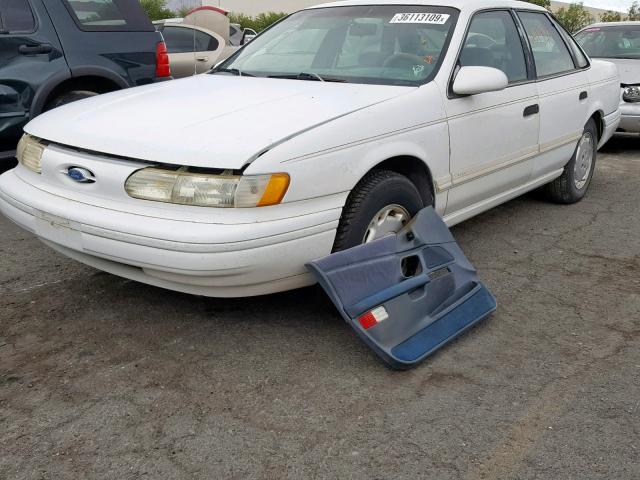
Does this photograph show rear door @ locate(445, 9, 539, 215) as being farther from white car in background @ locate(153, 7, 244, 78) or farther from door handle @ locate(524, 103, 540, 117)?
white car in background @ locate(153, 7, 244, 78)

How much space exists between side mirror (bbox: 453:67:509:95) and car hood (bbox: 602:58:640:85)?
5015 mm

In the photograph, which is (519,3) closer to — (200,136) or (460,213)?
(460,213)

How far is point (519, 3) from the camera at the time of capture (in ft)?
16.2

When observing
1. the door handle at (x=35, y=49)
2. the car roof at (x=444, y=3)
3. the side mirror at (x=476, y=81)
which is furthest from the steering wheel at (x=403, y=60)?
the door handle at (x=35, y=49)

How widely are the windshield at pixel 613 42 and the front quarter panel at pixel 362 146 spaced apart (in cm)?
625

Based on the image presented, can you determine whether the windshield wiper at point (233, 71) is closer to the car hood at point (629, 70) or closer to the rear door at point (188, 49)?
the rear door at point (188, 49)

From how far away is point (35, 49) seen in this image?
5125mm

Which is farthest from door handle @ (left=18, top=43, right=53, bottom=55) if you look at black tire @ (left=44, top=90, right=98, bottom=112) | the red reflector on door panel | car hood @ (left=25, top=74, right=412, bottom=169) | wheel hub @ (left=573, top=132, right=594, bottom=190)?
wheel hub @ (left=573, top=132, right=594, bottom=190)

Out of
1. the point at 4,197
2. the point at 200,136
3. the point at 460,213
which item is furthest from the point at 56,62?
the point at 460,213

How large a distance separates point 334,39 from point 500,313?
1847mm

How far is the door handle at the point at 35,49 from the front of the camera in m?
5.07

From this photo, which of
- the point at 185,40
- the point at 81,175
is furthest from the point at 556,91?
the point at 185,40

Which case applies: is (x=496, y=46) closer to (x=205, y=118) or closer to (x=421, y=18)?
(x=421, y=18)

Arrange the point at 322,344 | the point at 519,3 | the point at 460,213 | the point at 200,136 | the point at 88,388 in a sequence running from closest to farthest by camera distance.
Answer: the point at 88,388 < the point at 200,136 < the point at 322,344 < the point at 460,213 < the point at 519,3
